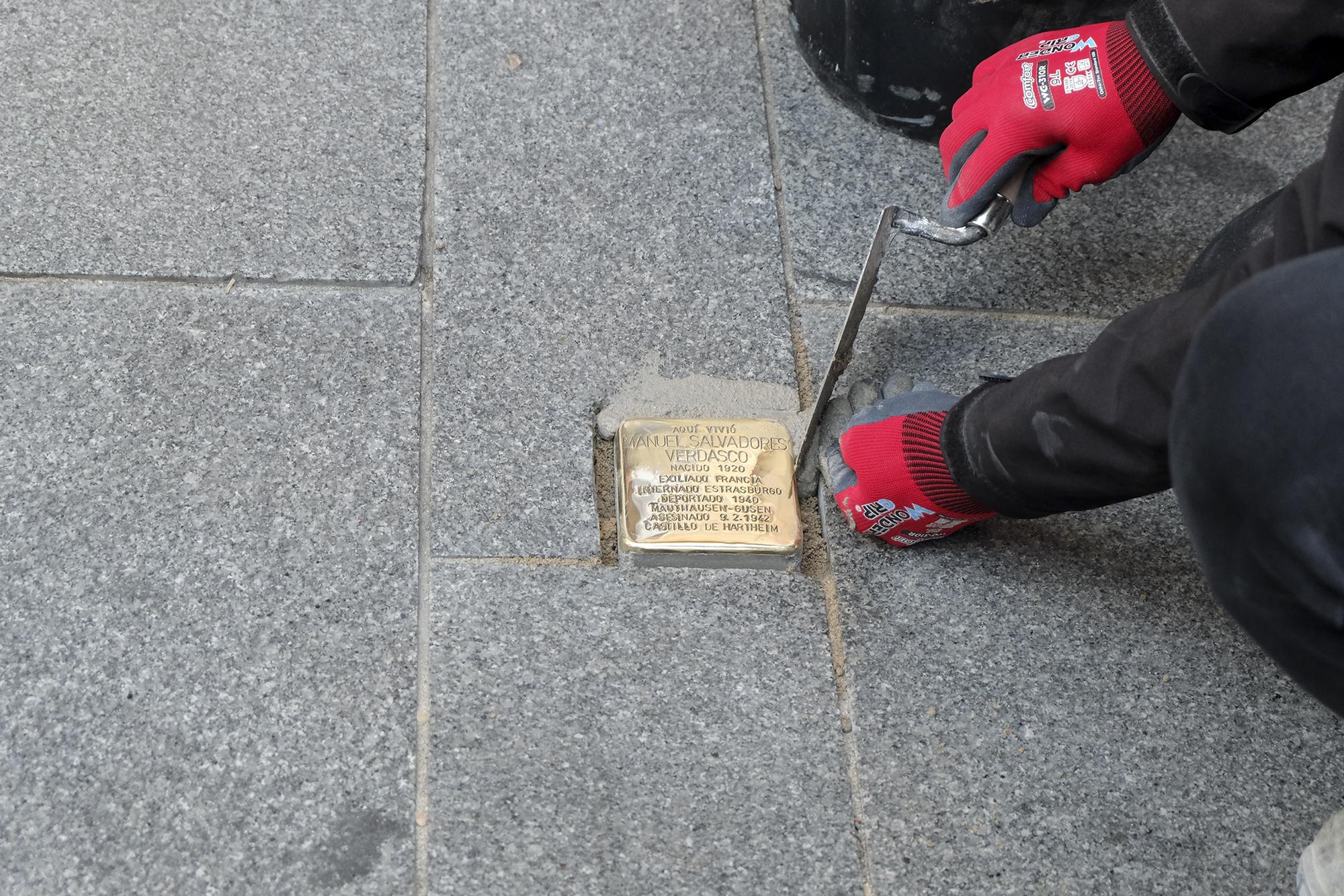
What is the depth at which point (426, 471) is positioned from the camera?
1.70 meters

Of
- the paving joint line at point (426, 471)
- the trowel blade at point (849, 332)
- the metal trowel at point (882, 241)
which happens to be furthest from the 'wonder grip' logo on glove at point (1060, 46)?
the paving joint line at point (426, 471)

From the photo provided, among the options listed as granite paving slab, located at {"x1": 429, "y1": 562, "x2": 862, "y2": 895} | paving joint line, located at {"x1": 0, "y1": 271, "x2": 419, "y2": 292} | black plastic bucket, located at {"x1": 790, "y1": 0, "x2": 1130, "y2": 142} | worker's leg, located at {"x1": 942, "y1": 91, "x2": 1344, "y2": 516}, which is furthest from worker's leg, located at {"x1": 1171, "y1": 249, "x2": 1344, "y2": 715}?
paving joint line, located at {"x1": 0, "y1": 271, "x2": 419, "y2": 292}

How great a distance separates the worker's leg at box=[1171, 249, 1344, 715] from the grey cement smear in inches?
33.8

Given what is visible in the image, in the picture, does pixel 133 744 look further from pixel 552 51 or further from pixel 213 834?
pixel 552 51

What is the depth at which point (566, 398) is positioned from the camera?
5.88ft

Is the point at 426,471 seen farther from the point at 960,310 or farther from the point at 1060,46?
the point at 1060,46

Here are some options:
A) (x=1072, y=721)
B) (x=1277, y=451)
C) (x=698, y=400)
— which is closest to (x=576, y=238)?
(x=698, y=400)

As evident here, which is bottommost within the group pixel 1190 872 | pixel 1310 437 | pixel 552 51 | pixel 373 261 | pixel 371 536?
pixel 1190 872

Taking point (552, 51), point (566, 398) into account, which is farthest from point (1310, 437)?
point (552, 51)

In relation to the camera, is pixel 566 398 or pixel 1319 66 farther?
pixel 566 398

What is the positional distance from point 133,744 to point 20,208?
0.99 m

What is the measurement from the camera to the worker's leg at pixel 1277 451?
908 mm

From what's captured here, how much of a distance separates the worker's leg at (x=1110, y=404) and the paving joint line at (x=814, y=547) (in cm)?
27

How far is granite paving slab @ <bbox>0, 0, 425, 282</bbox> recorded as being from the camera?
186cm
